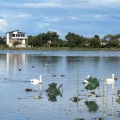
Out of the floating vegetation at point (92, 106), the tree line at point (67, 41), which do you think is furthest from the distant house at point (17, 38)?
the floating vegetation at point (92, 106)

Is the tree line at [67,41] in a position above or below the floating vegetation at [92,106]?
above

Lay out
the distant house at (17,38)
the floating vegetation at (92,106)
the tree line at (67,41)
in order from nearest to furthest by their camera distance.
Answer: the floating vegetation at (92,106) → the tree line at (67,41) → the distant house at (17,38)

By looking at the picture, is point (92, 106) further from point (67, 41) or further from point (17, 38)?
point (17, 38)

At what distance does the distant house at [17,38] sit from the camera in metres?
157

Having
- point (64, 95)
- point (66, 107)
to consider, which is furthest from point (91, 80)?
point (64, 95)

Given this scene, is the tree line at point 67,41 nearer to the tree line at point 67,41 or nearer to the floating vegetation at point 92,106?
the tree line at point 67,41

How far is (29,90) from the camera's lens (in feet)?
83.4

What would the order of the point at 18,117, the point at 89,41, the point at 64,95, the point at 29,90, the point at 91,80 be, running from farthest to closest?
the point at 89,41
the point at 29,90
the point at 64,95
the point at 18,117
the point at 91,80

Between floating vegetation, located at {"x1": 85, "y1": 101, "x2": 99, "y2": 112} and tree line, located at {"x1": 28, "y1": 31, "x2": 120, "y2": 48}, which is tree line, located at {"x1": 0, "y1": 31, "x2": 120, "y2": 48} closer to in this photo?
tree line, located at {"x1": 28, "y1": 31, "x2": 120, "y2": 48}

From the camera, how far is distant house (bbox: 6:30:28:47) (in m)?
157

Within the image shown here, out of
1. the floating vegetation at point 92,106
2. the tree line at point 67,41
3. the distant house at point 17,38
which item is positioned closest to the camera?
the floating vegetation at point 92,106

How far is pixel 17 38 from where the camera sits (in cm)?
16050

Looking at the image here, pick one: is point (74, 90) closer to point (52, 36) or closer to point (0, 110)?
point (0, 110)

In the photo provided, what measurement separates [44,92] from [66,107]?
5.36 meters
